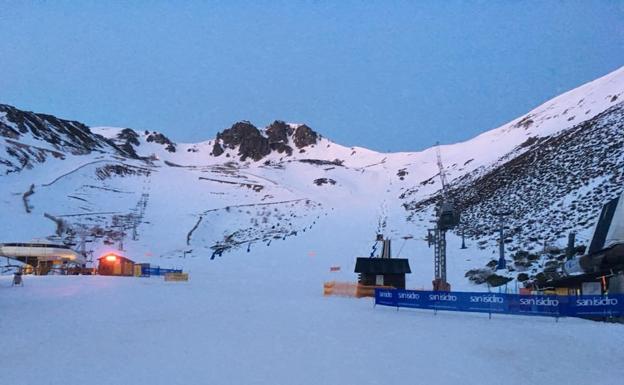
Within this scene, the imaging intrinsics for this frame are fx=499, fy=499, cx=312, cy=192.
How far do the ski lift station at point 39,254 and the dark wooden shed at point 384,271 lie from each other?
32.0 metres

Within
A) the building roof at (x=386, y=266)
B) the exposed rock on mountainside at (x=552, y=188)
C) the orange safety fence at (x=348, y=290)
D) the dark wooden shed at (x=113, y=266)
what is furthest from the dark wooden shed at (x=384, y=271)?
the dark wooden shed at (x=113, y=266)

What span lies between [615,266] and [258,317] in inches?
589

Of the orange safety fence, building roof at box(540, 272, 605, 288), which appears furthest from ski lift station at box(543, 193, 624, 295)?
the orange safety fence

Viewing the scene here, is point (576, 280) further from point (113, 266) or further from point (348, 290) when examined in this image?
point (113, 266)

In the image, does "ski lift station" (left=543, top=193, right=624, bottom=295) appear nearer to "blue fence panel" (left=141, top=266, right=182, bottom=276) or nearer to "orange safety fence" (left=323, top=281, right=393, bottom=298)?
"orange safety fence" (left=323, top=281, right=393, bottom=298)

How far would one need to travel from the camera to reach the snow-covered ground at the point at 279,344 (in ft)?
35.9

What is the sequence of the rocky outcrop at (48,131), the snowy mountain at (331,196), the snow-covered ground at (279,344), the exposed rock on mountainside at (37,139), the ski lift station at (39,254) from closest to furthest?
the snow-covered ground at (279,344) → the snowy mountain at (331,196) → the ski lift station at (39,254) → the exposed rock on mountainside at (37,139) → the rocky outcrop at (48,131)

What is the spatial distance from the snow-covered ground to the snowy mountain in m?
16.2

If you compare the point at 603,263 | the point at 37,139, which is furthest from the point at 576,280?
the point at 37,139

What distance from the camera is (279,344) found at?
14.5 m

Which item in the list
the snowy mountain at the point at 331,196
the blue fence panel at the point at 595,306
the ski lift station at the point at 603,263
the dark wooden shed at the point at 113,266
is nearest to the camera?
the blue fence panel at the point at 595,306

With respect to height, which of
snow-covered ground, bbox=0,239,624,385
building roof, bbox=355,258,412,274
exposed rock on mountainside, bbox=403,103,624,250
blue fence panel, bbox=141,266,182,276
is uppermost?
exposed rock on mountainside, bbox=403,103,624,250

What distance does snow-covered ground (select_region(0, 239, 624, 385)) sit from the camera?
1095 cm

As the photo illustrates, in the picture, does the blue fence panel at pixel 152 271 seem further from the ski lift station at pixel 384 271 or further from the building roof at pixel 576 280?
the building roof at pixel 576 280
